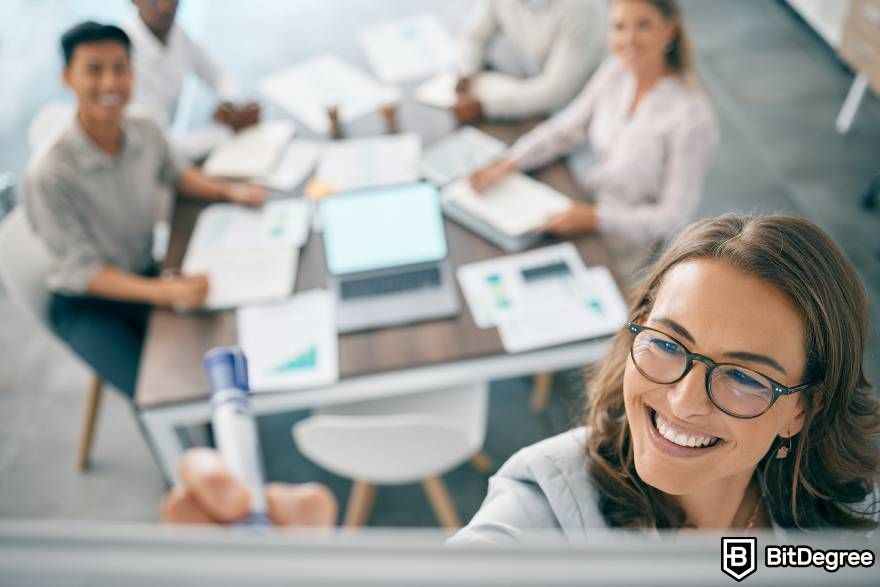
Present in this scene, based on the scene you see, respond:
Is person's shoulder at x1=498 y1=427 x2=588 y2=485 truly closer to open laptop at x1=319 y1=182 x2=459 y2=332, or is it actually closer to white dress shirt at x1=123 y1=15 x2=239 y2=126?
open laptop at x1=319 y1=182 x2=459 y2=332

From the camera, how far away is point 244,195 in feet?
7.01

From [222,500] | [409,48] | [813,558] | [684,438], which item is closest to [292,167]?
[409,48]

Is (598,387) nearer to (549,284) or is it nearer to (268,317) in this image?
(549,284)

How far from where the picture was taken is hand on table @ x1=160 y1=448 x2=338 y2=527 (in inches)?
16.1

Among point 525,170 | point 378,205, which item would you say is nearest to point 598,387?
point 378,205

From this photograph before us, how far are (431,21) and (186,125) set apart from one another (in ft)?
3.20

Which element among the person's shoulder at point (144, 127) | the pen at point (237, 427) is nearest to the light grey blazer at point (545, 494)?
the pen at point (237, 427)

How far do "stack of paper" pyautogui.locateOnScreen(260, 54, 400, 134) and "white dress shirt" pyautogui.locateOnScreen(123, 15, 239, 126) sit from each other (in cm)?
17

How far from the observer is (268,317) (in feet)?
6.06

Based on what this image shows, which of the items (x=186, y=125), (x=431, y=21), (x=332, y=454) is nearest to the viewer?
(x=332, y=454)

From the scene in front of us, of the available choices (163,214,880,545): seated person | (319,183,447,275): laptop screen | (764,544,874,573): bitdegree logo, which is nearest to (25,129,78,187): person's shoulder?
(319,183,447,275): laptop screen

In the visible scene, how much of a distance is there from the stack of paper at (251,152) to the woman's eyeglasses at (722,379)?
1576 millimetres

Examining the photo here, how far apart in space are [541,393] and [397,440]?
872 millimetres

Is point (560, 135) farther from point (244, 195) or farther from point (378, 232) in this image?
point (244, 195)
